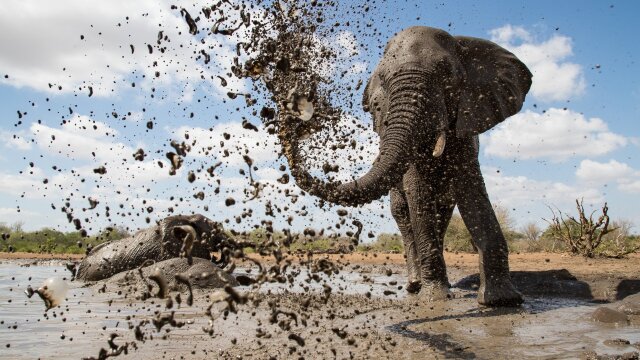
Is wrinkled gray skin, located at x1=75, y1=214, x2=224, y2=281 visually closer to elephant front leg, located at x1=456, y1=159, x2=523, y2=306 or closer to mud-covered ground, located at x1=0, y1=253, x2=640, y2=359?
mud-covered ground, located at x1=0, y1=253, x2=640, y2=359

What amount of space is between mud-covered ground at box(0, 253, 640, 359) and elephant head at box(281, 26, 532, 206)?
0.97 m

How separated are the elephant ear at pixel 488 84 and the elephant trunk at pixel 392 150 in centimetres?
104

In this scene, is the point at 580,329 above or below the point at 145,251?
below

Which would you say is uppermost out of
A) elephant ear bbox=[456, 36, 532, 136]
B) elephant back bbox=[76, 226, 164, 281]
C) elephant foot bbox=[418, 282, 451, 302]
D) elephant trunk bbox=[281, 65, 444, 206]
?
elephant ear bbox=[456, 36, 532, 136]

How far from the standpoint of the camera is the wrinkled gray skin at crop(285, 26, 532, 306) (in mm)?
6230

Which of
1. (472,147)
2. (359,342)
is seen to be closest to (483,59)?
(472,147)

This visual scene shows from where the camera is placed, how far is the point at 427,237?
7.10 meters

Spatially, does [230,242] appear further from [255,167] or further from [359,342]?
[359,342]

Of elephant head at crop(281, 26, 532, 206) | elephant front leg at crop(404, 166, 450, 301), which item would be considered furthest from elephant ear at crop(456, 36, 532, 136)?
elephant front leg at crop(404, 166, 450, 301)

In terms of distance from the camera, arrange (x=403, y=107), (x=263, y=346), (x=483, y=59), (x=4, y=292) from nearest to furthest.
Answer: (x=263, y=346) < (x=403, y=107) < (x=483, y=59) < (x=4, y=292)

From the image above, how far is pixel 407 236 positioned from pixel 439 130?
8.38ft

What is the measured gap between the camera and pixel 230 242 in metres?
4.40

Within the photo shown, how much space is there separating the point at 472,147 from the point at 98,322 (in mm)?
4615

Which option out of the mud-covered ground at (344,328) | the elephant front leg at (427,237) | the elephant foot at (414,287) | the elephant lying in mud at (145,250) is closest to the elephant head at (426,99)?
the elephant front leg at (427,237)
